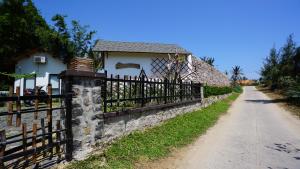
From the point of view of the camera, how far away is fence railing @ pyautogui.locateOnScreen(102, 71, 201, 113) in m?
7.58

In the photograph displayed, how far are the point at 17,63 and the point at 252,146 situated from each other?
71.4ft

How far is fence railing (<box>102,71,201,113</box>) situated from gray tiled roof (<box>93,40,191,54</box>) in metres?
7.50

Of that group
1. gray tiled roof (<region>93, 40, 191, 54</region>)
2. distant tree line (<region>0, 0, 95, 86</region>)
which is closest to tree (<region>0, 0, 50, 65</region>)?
distant tree line (<region>0, 0, 95, 86</region>)

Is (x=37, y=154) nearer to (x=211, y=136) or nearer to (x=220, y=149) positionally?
(x=220, y=149)

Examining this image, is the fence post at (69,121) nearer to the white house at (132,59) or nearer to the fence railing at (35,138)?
the fence railing at (35,138)

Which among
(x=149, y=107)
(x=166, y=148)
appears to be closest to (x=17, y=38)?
(x=149, y=107)

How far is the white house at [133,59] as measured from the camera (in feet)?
70.0

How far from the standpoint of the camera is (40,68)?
23.7 meters

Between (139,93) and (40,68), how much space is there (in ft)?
56.6

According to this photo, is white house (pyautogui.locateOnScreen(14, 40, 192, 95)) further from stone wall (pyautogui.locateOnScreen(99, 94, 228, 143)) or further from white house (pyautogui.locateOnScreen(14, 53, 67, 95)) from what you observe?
stone wall (pyautogui.locateOnScreen(99, 94, 228, 143))

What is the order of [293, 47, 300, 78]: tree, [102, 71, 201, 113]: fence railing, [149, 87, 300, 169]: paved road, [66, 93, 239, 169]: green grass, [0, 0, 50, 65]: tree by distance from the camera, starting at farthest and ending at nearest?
[0, 0, 50, 65]: tree < [293, 47, 300, 78]: tree < [102, 71, 201, 113]: fence railing < [149, 87, 300, 169]: paved road < [66, 93, 239, 169]: green grass

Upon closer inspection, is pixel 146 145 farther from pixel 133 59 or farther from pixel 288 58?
pixel 288 58

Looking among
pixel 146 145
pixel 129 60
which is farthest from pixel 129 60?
pixel 146 145

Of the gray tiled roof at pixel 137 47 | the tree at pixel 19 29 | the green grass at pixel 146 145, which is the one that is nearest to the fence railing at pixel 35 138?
the green grass at pixel 146 145
